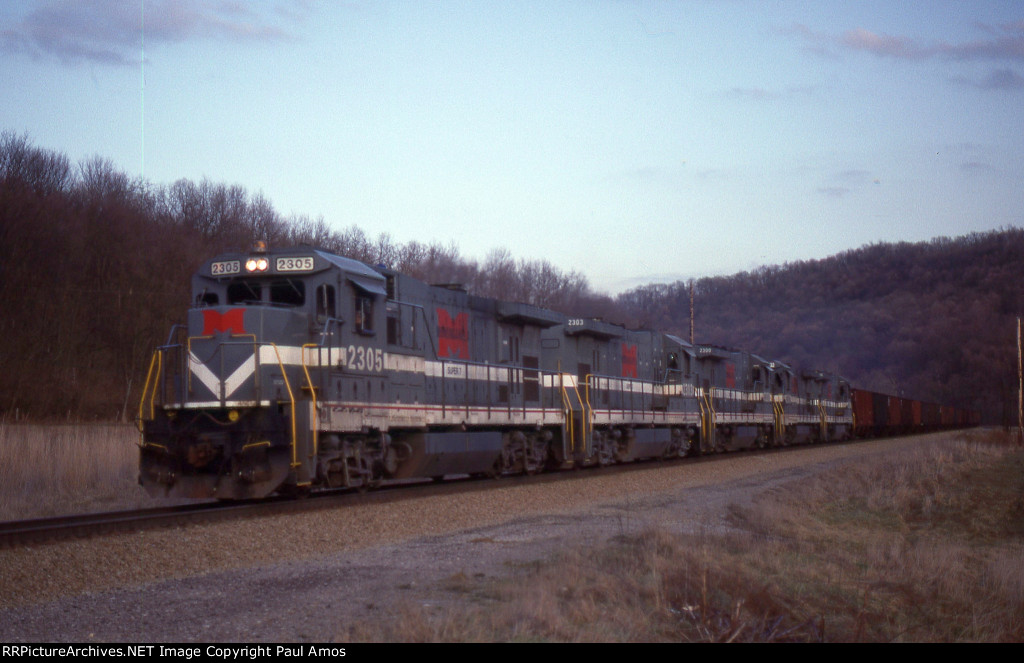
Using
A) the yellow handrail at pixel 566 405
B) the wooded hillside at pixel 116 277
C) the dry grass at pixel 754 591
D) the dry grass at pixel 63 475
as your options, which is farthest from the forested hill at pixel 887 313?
the dry grass at pixel 754 591

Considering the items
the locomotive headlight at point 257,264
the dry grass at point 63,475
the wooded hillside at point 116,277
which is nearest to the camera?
Result: the locomotive headlight at point 257,264

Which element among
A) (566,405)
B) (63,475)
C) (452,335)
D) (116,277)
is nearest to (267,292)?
(452,335)

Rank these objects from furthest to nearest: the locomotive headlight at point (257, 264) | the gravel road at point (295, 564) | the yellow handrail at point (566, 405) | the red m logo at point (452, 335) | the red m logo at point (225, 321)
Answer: the yellow handrail at point (566, 405) → the red m logo at point (452, 335) → the locomotive headlight at point (257, 264) → the red m logo at point (225, 321) → the gravel road at point (295, 564)

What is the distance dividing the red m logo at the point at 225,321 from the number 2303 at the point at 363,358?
153 cm

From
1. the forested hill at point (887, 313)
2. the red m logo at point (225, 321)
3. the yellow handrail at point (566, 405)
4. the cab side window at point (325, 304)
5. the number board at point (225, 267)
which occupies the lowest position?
the yellow handrail at point (566, 405)

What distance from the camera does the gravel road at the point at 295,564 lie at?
596 cm

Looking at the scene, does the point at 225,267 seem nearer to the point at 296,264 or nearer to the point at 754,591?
the point at 296,264

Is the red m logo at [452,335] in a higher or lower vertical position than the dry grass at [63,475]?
higher

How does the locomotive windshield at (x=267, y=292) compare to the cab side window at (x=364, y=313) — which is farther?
the cab side window at (x=364, y=313)

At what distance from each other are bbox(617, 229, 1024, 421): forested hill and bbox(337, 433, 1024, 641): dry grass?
302ft

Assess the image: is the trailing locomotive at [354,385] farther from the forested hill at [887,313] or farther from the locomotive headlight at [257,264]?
the forested hill at [887,313]

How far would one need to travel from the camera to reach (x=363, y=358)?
516 inches

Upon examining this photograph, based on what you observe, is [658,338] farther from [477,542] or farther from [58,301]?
[58,301]
